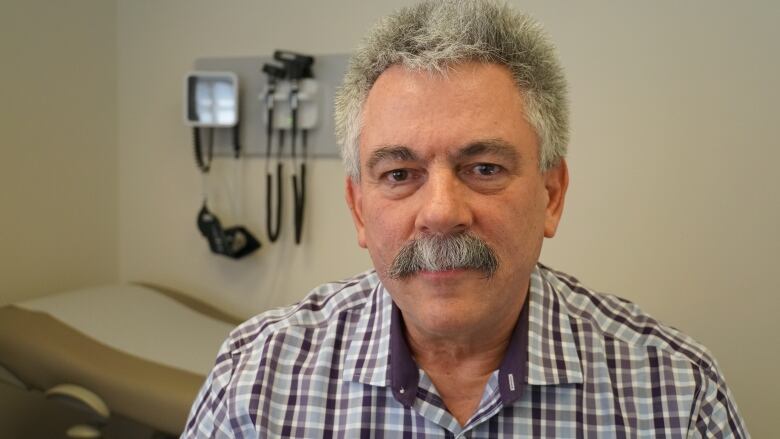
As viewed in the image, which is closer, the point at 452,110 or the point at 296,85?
the point at 452,110

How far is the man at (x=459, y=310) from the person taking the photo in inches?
32.3

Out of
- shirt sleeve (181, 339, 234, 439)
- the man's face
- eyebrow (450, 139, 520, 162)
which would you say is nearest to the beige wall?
shirt sleeve (181, 339, 234, 439)

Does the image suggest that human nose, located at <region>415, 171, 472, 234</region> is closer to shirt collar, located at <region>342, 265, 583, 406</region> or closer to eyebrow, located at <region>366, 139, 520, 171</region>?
eyebrow, located at <region>366, 139, 520, 171</region>

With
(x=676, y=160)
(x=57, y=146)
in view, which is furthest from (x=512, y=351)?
(x=57, y=146)

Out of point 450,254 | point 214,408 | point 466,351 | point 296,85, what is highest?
point 296,85

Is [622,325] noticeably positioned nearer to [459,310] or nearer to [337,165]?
[459,310]

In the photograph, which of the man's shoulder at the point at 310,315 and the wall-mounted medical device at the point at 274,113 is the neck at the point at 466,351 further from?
the wall-mounted medical device at the point at 274,113

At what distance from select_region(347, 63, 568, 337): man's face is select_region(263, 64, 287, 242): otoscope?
1084 mm

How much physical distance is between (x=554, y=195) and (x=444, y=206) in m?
0.24

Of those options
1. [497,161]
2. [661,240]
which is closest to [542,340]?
[497,161]

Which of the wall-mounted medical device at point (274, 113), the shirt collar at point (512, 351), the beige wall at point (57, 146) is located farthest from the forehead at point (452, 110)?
the beige wall at point (57, 146)

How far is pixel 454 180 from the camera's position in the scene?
82cm

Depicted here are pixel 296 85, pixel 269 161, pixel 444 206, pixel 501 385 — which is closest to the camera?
pixel 444 206

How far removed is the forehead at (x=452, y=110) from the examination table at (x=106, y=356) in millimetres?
916
